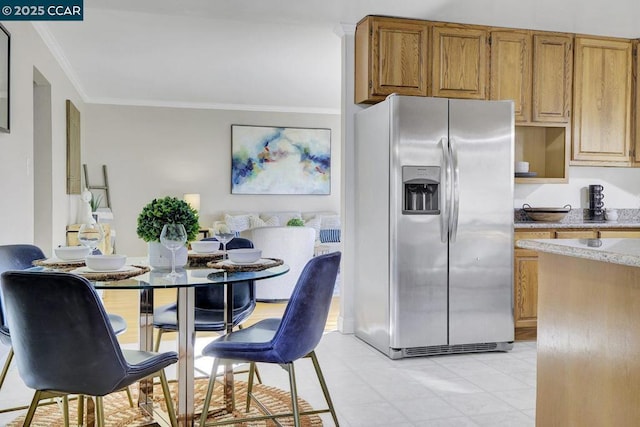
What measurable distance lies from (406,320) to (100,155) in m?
6.41

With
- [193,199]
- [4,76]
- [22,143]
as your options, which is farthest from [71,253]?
[193,199]

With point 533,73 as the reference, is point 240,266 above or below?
below

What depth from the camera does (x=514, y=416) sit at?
110 inches

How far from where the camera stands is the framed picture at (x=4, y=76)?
3676 mm

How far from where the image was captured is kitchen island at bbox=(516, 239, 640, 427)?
69.7 inches

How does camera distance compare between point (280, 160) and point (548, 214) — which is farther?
point (280, 160)

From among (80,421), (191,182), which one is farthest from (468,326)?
(191,182)

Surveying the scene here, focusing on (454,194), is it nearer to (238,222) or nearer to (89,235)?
(89,235)

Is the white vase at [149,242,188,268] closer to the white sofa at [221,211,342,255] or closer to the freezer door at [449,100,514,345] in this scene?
the freezer door at [449,100,514,345]

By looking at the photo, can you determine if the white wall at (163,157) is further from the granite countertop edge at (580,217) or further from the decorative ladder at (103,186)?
the granite countertop edge at (580,217)

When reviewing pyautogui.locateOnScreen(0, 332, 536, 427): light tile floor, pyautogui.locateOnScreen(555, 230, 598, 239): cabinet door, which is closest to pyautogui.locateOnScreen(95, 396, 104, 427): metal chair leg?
pyautogui.locateOnScreen(0, 332, 536, 427): light tile floor

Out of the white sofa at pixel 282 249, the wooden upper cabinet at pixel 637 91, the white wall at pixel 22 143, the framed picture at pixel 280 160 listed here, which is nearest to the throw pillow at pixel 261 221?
the framed picture at pixel 280 160

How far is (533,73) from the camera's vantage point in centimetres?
457

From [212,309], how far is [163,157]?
20.1ft
